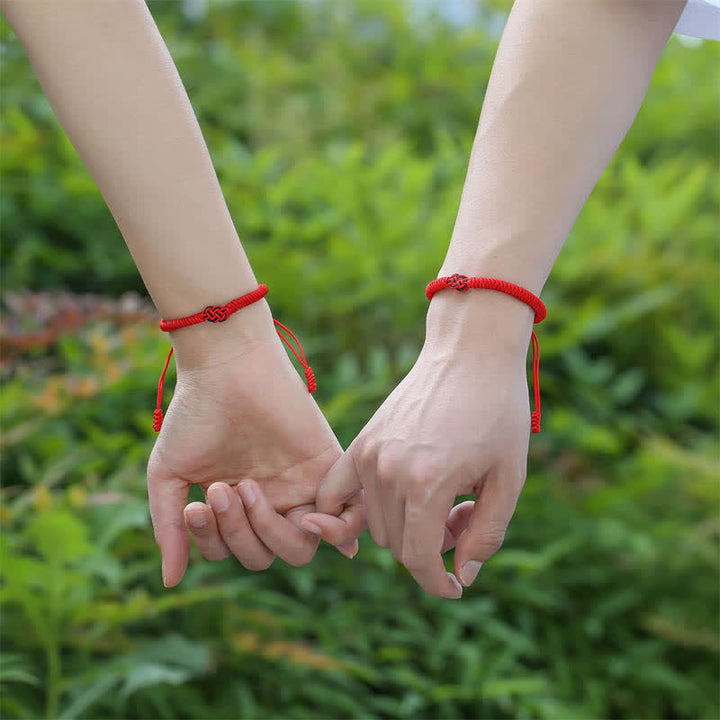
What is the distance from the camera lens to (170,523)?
1.31 metres

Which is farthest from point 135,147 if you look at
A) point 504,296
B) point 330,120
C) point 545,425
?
point 330,120

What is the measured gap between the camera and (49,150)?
2930mm

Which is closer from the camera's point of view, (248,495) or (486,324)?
(486,324)

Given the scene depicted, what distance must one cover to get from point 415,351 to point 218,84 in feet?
4.89

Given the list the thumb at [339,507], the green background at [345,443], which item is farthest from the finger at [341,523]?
the green background at [345,443]

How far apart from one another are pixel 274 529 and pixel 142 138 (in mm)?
556

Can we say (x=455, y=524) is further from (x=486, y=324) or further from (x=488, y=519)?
(x=486, y=324)

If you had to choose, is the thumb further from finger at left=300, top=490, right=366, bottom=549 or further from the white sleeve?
the white sleeve

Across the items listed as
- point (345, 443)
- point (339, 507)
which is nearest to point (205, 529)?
point (339, 507)

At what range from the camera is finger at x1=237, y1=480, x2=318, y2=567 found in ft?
4.25

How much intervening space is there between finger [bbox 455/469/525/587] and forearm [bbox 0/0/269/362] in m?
0.40

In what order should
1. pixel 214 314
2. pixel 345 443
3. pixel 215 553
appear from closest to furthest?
pixel 214 314 < pixel 215 553 < pixel 345 443

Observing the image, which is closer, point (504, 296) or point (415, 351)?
point (504, 296)

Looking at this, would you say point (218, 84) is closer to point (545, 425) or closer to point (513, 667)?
point (545, 425)
